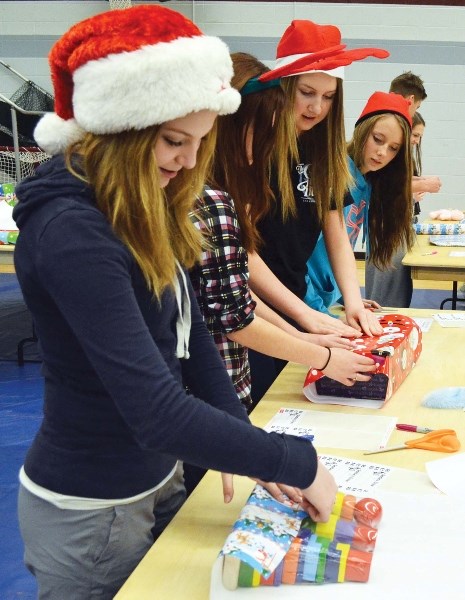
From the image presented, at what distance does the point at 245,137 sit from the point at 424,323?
1011 mm

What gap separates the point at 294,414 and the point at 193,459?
67 cm

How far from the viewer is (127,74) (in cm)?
84

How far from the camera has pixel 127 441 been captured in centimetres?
95

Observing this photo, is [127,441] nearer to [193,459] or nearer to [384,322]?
[193,459]

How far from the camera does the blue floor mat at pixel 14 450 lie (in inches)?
85.2

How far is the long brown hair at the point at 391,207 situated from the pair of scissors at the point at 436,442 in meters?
1.11

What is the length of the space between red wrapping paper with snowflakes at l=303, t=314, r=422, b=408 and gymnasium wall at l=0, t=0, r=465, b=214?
5359 mm

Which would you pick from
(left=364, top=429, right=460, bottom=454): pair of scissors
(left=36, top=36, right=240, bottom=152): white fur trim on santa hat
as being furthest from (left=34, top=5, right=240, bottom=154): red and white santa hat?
(left=364, top=429, right=460, bottom=454): pair of scissors

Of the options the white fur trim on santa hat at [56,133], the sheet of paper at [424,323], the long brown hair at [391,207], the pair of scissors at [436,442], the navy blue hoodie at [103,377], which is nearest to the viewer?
the navy blue hoodie at [103,377]

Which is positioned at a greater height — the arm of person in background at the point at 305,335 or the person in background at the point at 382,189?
the person in background at the point at 382,189

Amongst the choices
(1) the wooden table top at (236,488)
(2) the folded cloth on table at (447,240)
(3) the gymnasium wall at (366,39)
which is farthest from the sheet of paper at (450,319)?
(3) the gymnasium wall at (366,39)

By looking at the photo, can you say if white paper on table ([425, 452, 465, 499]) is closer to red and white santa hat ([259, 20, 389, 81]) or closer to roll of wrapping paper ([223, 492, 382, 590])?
roll of wrapping paper ([223, 492, 382, 590])

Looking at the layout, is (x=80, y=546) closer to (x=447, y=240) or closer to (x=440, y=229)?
(x=447, y=240)

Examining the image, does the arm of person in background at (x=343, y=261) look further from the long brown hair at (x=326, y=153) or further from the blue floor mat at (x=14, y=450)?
the blue floor mat at (x=14, y=450)
